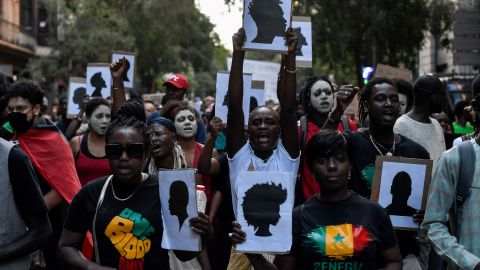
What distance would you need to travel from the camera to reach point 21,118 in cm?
688

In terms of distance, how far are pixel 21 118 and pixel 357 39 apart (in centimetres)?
2445

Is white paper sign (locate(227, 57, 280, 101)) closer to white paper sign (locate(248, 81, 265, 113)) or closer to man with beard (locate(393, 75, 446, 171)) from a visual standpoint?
white paper sign (locate(248, 81, 265, 113))

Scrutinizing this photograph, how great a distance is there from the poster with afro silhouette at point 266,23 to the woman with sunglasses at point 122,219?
176cm

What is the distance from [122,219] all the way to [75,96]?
9138 millimetres

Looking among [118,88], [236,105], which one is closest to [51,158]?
[118,88]

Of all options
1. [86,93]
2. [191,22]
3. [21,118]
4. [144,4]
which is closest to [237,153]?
[21,118]

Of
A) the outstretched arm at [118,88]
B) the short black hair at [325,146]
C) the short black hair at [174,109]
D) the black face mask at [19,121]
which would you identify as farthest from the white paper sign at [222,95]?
the short black hair at [325,146]

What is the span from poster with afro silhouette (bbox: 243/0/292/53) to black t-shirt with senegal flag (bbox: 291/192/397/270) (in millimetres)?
→ 1941

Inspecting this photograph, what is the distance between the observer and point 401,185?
6137 millimetres

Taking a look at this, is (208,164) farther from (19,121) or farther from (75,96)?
(75,96)

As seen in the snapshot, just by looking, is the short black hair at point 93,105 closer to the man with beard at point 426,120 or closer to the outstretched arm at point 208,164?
the outstretched arm at point 208,164

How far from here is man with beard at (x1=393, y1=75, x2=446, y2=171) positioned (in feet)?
24.4

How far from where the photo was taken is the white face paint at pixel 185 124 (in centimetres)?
865

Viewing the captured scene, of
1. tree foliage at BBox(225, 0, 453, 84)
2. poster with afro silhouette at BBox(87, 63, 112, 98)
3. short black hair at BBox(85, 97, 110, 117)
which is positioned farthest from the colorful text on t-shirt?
tree foliage at BBox(225, 0, 453, 84)
